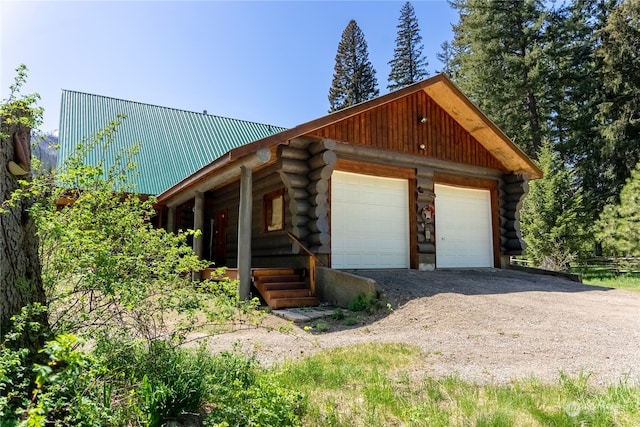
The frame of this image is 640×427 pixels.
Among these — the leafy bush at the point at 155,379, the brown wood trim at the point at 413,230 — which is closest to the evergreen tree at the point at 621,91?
the brown wood trim at the point at 413,230

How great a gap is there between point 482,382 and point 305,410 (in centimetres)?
166

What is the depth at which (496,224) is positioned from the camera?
1241cm

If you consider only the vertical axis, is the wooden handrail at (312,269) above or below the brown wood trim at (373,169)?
below

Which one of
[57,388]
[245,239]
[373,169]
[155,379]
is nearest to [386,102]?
[373,169]

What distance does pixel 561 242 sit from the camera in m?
18.2

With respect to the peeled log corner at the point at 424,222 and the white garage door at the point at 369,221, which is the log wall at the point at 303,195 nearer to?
the white garage door at the point at 369,221

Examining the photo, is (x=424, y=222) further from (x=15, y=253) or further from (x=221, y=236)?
(x=15, y=253)

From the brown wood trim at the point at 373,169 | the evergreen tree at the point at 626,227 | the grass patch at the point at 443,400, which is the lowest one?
the grass patch at the point at 443,400

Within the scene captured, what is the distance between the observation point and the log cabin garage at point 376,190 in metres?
8.79

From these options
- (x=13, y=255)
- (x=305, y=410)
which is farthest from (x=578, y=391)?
(x=13, y=255)

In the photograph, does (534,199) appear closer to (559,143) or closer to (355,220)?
(559,143)

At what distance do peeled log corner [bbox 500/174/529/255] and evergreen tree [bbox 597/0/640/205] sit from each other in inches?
567

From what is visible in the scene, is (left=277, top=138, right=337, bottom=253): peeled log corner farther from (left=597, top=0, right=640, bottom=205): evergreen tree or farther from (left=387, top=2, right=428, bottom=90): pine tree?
(left=387, top=2, right=428, bottom=90): pine tree

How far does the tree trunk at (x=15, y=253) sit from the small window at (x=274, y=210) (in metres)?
7.00
